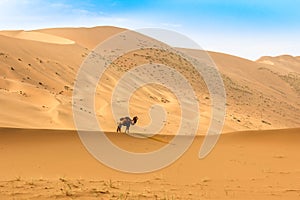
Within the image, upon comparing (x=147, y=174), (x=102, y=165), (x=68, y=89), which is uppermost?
(x=68, y=89)

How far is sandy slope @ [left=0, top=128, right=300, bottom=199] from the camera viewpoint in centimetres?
732

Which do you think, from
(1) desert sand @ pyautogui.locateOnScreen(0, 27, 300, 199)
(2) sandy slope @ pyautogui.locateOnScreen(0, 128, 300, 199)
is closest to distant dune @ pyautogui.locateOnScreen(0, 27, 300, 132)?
(1) desert sand @ pyautogui.locateOnScreen(0, 27, 300, 199)

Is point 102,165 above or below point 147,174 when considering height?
above

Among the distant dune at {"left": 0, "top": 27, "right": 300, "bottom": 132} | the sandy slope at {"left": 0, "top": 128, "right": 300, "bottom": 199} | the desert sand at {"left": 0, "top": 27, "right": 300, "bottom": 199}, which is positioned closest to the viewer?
the sandy slope at {"left": 0, "top": 128, "right": 300, "bottom": 199}

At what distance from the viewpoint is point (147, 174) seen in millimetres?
9250

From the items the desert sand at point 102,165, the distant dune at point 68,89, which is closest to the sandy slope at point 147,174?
the desert sand at point 102,165

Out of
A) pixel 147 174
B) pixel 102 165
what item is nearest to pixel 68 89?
pixel 102 165

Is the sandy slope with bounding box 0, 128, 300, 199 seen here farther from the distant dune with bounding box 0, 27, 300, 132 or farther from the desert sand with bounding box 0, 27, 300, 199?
the distant dune with bounding box 0, 27, 300, 132

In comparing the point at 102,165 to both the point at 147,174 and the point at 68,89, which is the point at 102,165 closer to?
the point at 147,174

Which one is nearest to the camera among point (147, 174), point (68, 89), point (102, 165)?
point (147, 174)

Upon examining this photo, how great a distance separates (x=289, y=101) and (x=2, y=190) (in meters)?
60.0

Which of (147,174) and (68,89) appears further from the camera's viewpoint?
(68,89)

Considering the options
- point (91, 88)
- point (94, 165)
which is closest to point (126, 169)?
point (94, 165)

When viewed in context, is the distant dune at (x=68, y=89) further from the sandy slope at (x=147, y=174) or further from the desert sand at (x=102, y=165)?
the sandy slope at (x=147, y=174)
